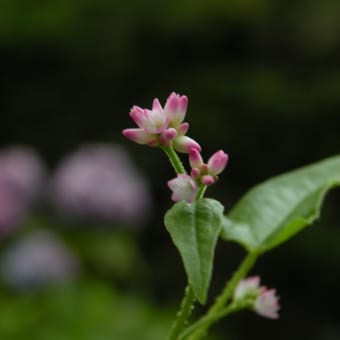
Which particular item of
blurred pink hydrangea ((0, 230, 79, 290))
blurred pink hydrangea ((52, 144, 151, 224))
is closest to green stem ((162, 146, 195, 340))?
blurred pink hydrangea ((0, 230, 79, 290))

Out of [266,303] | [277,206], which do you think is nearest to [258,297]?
[266,303]

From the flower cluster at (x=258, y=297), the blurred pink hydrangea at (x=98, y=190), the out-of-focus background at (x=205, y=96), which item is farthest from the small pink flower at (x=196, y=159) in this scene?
the out-of-focus background at (x=205, y=96)

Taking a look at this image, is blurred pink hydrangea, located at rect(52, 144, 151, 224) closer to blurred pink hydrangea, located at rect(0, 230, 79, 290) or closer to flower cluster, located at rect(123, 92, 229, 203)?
blurred pink hydrangea, located at rect(0, 230, 79, 290)

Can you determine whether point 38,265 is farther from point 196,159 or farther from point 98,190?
point 196,159

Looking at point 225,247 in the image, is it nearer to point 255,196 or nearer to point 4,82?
point 4,82

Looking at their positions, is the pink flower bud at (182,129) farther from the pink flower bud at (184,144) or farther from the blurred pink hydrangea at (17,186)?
the blurred pink hydrangea at (17,186)

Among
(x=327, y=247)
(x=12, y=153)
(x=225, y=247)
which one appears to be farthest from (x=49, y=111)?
(x=12, y=153)
